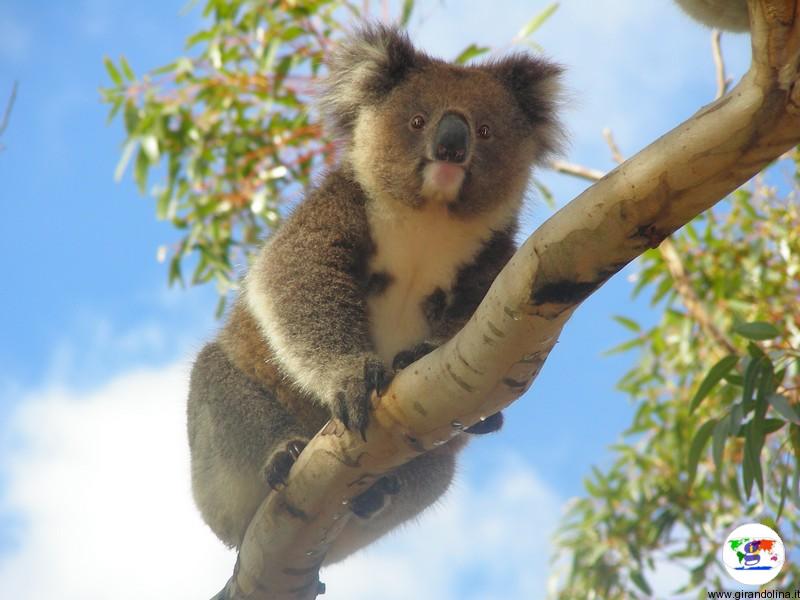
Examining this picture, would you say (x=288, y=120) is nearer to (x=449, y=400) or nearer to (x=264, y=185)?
(x=264, y=185)

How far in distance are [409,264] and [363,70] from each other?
0.66m

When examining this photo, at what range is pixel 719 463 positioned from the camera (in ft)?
11.2

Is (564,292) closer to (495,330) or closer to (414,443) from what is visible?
(495,330)

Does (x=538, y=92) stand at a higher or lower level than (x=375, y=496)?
higher

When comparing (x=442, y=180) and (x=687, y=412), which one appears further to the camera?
(x=687, y=412)

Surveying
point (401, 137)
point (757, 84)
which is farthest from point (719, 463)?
point (757, 84)

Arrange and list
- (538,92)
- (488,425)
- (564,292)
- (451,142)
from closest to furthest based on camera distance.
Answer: (564,292)
(488,425)
(451,142)
(538,92)

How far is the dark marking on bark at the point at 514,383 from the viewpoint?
2033 millimetres

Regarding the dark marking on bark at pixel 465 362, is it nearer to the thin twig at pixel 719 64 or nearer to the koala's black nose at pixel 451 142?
the koala's black nose at pixel 451 142

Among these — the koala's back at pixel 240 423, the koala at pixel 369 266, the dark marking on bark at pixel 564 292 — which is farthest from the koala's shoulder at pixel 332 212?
the dark marking on bark at pixel 564 292

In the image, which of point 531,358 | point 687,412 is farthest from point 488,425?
point 687,412

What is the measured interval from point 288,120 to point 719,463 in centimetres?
346

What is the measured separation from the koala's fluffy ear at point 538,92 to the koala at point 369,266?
16 mm

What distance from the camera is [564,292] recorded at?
1.80 m
